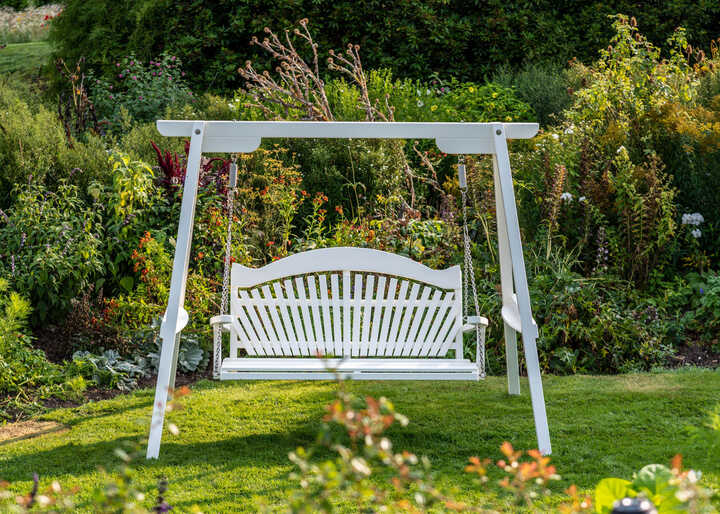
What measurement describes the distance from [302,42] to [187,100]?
7.22 feet

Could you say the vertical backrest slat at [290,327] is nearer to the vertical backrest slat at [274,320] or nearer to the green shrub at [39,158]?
the vertical backrest slat at [274,320]

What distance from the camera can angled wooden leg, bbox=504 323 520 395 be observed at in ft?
14.7

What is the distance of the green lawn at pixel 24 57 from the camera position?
12.6 m

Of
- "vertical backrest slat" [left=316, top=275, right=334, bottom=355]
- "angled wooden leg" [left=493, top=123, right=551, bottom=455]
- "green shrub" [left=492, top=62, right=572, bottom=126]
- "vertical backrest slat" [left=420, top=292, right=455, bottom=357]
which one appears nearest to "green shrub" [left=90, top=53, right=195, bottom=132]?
"green shrub" [left=492, top=62, right=572, bottom=126]

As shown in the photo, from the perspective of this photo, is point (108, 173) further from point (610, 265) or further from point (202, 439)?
point (610, 265)

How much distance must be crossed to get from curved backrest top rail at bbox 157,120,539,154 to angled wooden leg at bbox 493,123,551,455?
0.27ft

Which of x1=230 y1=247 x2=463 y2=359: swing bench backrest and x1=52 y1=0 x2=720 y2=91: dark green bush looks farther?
x1=52 y1=0 x2=720 y2=91: dark green bush

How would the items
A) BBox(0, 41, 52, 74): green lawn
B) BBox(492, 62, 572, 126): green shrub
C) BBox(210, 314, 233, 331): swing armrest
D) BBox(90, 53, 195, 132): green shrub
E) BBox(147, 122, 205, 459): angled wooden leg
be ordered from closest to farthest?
1. BBox(147, 122, 205, 459): angled wooden leg
2. BBox(210, 314, 233, 331): swing armrest
3. BBox(90, 53, 195, 132): green shrub
4. BBox(492, 62, 572, 126): green shrub
5. BBox(0, 41, 52, 74): green lawn

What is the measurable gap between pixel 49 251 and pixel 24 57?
9689 mm

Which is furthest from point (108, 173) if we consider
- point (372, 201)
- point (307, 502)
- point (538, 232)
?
point (307, 502)

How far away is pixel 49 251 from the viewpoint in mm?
5184

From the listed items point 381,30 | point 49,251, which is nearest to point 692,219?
point 49,251

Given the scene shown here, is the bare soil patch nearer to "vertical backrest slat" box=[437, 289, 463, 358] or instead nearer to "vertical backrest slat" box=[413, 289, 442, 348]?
"vertical backrest slat" box=[413, 289, 442, 348]

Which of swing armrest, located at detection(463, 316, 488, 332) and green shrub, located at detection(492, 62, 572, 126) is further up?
green shrub, located at detection(492, 62, 572, 126)
